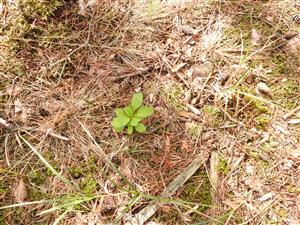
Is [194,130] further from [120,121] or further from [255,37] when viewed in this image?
[255,37]

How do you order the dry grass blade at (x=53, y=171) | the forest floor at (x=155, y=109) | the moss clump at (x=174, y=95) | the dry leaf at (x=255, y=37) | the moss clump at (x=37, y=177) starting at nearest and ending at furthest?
the dry grass blade at (x=53, y=171) < the forest floor at (x=155, y=109) < the moss clump at (x=37, y=177) < the moss clump at (x=174, y=95) < the dry leaf at (x=255, y=37)

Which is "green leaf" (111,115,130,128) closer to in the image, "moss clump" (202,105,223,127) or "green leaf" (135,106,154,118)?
"green leaf" (135,106,154,118)

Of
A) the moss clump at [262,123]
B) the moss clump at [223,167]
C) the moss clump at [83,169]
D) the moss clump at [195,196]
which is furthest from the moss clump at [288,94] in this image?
the moss clump at [83,169]

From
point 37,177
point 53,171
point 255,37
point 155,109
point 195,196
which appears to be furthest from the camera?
point 255,37

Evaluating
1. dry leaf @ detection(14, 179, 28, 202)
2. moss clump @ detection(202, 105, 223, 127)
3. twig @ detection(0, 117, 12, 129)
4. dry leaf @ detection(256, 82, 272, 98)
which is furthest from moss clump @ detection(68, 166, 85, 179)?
dry leaf @ detection(256, 82, 272, 98)

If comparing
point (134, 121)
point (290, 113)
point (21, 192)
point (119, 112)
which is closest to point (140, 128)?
point (134, 121)

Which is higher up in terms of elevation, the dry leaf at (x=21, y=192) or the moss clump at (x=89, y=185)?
the dry leaf at (x=21, y=192)

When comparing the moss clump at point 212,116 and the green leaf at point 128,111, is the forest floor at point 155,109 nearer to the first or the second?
the moss clump at point 212,116
